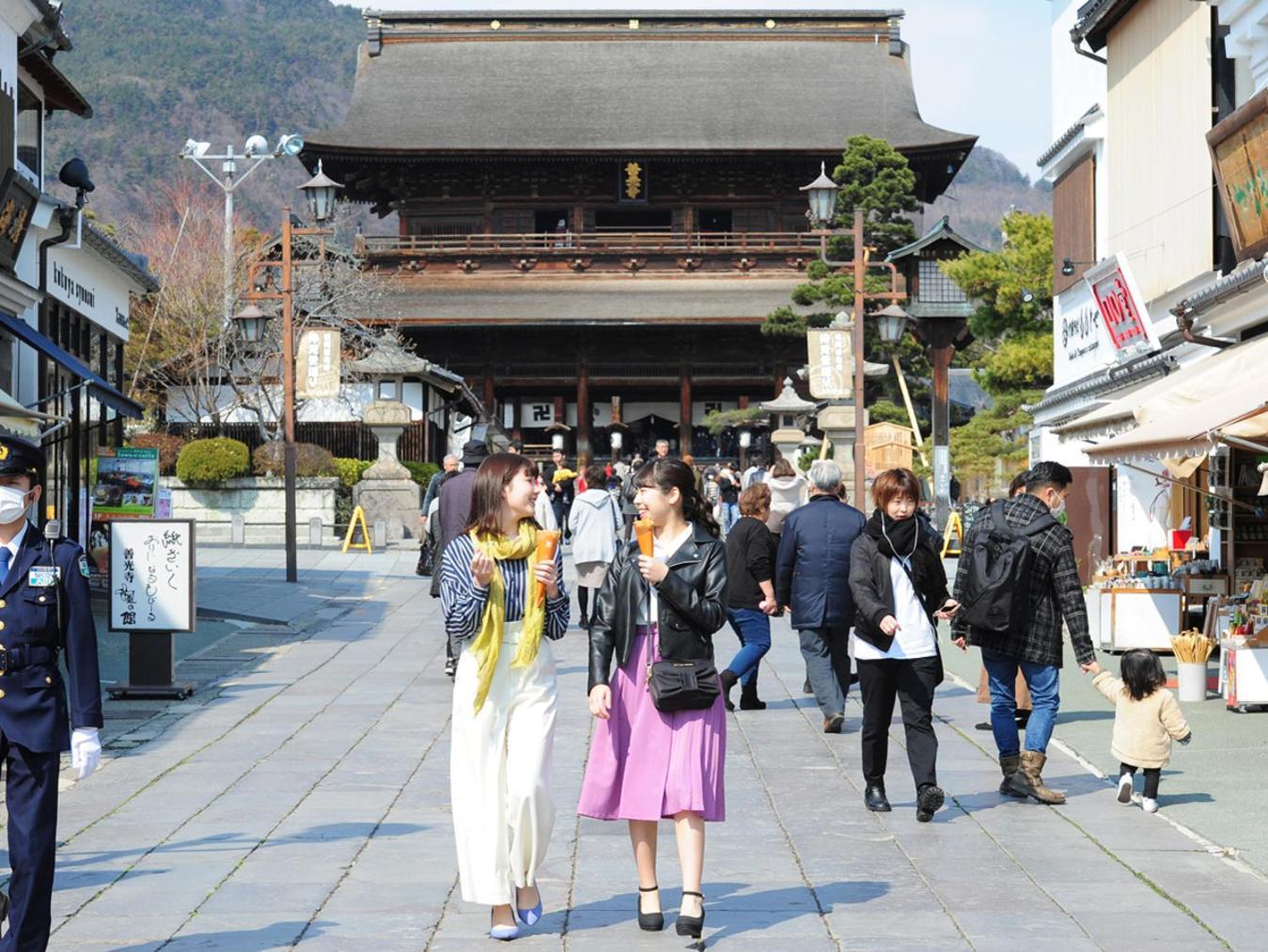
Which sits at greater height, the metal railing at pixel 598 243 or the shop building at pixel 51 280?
the metal railing at pixel 598 243

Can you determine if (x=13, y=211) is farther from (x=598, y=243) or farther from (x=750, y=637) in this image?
(x=598, y=243)

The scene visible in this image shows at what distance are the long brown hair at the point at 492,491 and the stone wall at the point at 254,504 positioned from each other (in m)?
24.7

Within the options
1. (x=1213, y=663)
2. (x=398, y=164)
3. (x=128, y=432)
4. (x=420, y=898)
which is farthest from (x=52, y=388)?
(x=398, y=164)

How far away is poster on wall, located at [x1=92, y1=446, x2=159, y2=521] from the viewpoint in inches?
723

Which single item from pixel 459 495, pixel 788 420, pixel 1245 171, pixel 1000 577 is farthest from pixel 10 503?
pixel 788 420

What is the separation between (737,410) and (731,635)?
2632 cm

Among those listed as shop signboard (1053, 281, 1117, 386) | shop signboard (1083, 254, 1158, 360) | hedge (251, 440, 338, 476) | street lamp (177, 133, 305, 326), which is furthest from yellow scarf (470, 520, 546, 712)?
street lamp (177, 133, 305, 326)

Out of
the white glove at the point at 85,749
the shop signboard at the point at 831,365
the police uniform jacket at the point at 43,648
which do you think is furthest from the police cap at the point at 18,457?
the shop signboard at the point at 831,365

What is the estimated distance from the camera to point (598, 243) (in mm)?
46438

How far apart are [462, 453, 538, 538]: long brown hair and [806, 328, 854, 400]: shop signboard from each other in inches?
904

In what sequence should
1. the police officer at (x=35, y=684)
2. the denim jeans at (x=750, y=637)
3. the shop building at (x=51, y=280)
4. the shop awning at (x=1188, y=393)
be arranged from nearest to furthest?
1. the police officer at (x=35, y=684)
2. the shop awning at (x=1188, y=393)
3. the denim jeans at (x=750, y=637)
4. the shop building at (x=51, y=280)

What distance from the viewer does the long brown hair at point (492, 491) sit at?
5.98m

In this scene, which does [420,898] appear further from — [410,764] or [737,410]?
[737,410]

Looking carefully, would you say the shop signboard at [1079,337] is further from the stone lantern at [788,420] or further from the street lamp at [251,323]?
the stone lantern at [788,420]
